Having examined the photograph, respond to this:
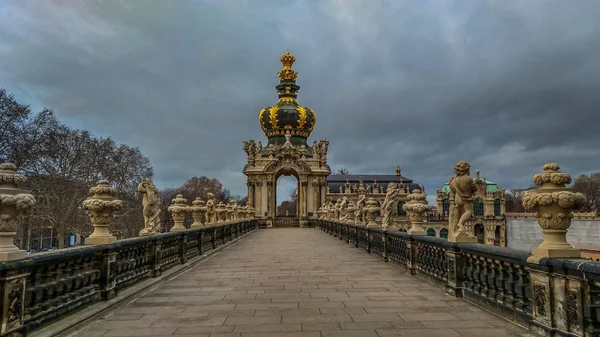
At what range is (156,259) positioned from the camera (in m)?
9.49

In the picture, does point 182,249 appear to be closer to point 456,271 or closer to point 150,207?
point 150,207

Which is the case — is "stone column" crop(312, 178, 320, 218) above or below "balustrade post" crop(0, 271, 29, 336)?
above

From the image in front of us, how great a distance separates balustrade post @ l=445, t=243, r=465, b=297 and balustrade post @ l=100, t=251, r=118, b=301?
220 inches

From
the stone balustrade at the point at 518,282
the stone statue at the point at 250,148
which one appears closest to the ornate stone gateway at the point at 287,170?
the stone statue at the point at 250,148

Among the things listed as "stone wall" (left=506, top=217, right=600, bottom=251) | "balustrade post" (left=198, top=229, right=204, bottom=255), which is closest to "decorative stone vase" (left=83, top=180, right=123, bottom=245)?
"balustrade post" (left=198, top=229, right=204, bottom=255)

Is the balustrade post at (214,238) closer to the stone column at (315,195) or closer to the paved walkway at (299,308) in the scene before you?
the paved walkway at (299,308)

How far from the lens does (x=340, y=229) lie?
21812 mm

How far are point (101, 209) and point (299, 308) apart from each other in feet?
11.5

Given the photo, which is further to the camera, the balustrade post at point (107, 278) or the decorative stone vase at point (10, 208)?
the balustrade post at point (107, 278)

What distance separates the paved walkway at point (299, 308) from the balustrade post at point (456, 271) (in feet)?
0.58

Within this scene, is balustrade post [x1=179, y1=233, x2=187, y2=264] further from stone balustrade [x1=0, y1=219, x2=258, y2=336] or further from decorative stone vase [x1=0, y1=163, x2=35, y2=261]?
decorative stone vase [x1=0, y1=163, x2=35, y2=261]

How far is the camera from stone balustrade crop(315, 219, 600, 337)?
4402 millimetres

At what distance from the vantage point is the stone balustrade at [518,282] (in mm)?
4402

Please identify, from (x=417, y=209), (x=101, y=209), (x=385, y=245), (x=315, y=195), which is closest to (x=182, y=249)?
(x=101, y=209)
